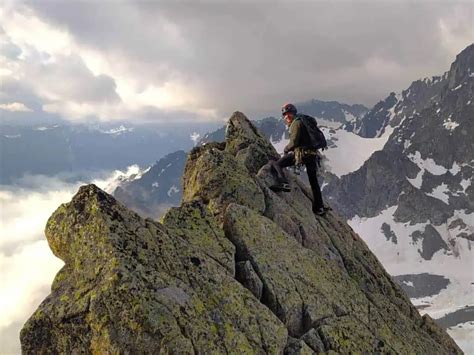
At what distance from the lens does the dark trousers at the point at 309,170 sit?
73.5 feet

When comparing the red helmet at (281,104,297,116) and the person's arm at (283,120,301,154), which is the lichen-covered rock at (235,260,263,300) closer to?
the person's arm at (283,120,301,154)

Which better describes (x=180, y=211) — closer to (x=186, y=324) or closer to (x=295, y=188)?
(x=186, y=324)

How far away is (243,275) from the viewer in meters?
15.4

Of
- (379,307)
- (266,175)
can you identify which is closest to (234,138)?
(266,175)

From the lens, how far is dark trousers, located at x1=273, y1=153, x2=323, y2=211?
Result: 22.4m

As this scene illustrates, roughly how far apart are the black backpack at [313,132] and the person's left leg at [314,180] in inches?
27.4

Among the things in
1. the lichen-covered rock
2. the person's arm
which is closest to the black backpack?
the person's arm

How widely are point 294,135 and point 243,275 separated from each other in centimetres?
903

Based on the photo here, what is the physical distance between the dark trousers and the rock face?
8.03ft

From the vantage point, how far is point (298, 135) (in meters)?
21.9

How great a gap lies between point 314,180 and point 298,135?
281cm

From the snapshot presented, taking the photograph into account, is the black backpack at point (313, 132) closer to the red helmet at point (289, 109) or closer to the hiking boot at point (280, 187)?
the red helmet at point (289, 109)

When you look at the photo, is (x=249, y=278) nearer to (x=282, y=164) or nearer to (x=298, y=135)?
(x=298, y=135)

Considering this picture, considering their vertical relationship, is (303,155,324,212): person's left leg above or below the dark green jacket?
below
